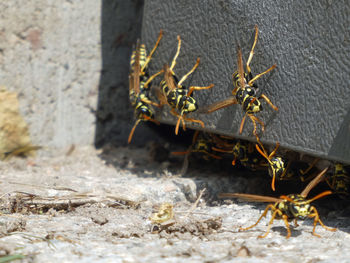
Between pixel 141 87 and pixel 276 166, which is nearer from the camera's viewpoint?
pixel 276 166

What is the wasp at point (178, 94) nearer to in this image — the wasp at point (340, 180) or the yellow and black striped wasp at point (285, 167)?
the yellow and black striped wasp at point (285, 167)

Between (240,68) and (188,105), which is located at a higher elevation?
(240,68)

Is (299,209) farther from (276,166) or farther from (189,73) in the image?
(189,73)

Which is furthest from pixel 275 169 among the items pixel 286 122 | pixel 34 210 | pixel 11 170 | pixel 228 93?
pixel 11 170

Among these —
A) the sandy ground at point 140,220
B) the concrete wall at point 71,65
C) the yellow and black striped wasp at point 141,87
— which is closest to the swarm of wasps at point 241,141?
the yellow and black striped wasp at point 141,87

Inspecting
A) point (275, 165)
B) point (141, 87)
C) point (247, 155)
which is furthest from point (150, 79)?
point (275, 165)
